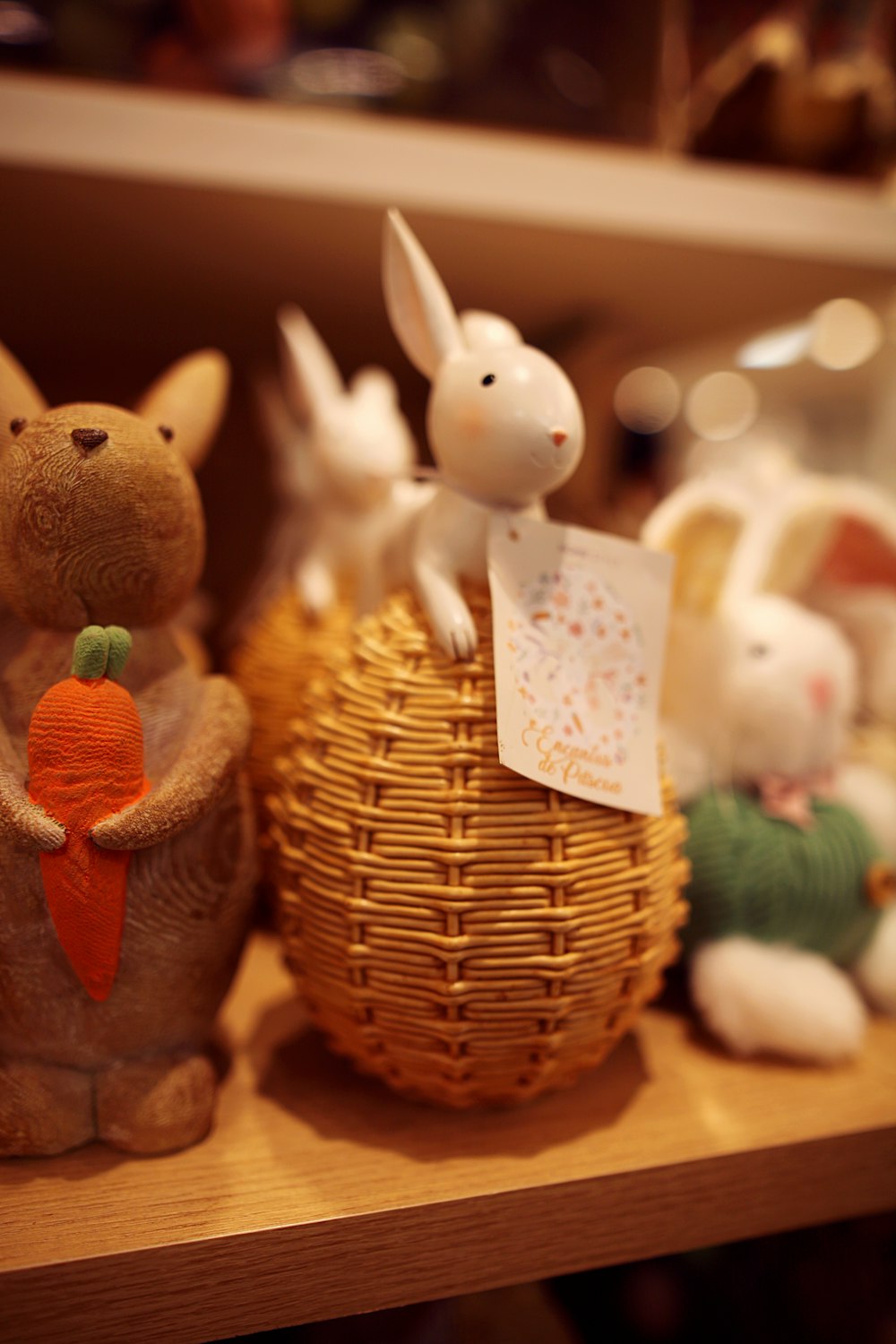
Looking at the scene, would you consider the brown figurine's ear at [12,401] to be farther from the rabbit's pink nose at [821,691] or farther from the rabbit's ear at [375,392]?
the rabbit's pink nose at [821,691]

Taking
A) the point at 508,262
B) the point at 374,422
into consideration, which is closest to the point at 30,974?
the point at 374,422

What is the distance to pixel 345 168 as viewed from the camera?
669 mm

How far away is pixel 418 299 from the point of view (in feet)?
1.91

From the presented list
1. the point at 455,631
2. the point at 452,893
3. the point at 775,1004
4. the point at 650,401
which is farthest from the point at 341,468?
the point at 650,401

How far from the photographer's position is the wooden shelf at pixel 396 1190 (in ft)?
1.50

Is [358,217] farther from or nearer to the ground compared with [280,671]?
farther from the ground

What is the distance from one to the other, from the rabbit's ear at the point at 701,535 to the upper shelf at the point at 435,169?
9.3 inches

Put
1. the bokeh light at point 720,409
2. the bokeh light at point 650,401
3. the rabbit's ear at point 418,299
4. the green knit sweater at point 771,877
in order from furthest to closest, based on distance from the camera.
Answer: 1. the bokeh light at point 720,409
2. the bokeh light at point 650,401
3. the green knit sweater at point 771,877
4. the rabbit's ear at point 418,299

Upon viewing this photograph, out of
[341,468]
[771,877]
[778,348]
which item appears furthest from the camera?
[778,348]

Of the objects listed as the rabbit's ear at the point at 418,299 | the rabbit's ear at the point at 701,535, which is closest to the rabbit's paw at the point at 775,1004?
the rabbit's ear at the point at 701,535

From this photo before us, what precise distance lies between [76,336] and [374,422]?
49cm

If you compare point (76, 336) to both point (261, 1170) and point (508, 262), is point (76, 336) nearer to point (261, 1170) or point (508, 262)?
point (508, 262)

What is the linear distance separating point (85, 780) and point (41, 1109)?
0.20m

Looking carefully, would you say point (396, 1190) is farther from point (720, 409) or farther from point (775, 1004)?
point (720, 409)
